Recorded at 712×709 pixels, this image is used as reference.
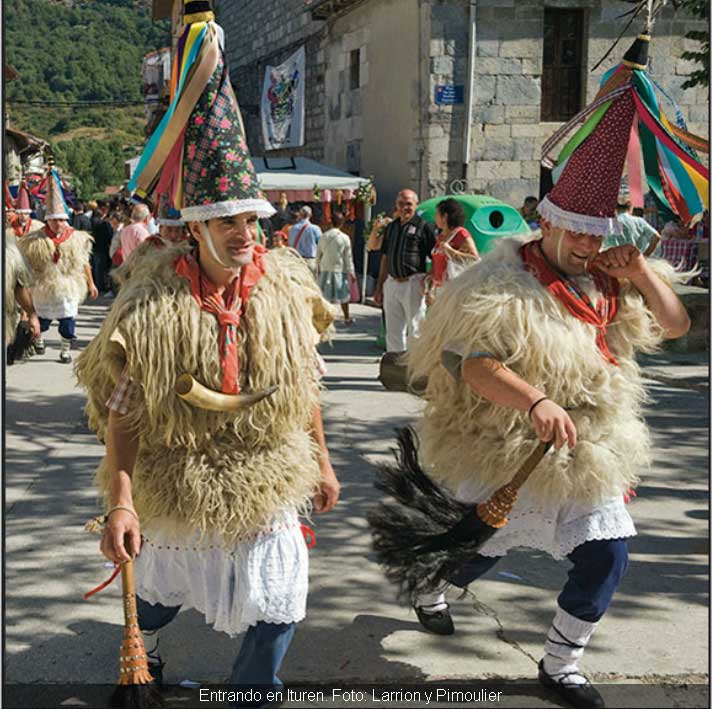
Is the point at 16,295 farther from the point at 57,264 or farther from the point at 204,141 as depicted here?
the point at 204,141

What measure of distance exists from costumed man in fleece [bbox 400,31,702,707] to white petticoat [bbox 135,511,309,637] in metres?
0.81

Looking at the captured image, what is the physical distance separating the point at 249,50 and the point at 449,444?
2681cm

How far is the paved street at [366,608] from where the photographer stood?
355 cm

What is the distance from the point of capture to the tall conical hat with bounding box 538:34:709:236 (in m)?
3.31

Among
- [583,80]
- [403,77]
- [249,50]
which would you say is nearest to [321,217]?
[403,77]

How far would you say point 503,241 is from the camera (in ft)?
11.8

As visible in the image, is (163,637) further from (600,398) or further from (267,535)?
(600,398)

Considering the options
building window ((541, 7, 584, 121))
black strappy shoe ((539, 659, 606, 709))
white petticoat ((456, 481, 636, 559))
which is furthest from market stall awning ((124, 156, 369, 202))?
black strappy shoe ((539, 659, 606, 709))

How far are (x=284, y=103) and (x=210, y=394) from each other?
2291cm

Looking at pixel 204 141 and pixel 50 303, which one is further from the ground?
pixel 204 141

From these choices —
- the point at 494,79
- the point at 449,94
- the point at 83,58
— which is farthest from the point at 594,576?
the point at 83,58

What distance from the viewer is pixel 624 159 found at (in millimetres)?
3387

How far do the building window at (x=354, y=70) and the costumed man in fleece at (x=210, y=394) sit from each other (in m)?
18.3

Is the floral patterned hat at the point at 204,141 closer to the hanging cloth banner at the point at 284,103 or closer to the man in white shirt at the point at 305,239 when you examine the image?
the man in white shirt at the point at 305,239
